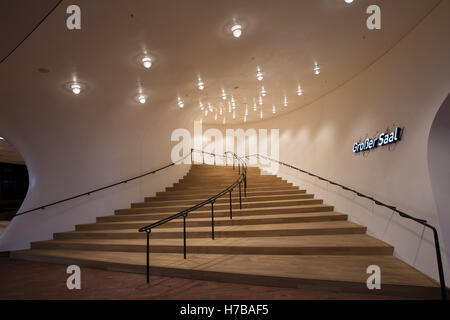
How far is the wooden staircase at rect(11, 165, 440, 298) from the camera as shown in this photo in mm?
3605

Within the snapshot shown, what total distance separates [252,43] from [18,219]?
6.79 m

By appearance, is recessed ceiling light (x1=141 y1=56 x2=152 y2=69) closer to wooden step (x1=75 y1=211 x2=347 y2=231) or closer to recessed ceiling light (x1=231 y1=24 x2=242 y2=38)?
recessed ceiling light (x1=231 y1=24 x2=242 y2=38)

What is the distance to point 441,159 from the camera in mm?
3850

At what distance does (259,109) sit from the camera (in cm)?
1010

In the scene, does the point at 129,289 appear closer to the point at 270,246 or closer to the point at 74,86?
the point at 270,246

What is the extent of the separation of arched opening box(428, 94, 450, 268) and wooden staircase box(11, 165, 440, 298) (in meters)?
1.02

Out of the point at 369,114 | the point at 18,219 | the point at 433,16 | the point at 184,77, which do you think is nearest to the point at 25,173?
the point at 18,219

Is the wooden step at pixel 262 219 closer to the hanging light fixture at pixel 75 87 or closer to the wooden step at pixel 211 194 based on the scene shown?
the wooden step at pixel 211 194

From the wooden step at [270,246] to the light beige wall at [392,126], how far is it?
1.64 feet

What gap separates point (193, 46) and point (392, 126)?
394 centimetres

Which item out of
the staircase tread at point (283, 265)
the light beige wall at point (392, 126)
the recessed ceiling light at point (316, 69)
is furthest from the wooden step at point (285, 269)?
the recessed ceiling light at point (316, 69)

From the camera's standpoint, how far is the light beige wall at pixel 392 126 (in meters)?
3.81

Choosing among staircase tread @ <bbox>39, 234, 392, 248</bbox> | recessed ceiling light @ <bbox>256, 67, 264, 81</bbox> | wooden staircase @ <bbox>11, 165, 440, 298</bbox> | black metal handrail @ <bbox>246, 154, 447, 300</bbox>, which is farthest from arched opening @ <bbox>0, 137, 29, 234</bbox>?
recessed ceiling light @ <bbox>256, 67, 264, 81</bbox>

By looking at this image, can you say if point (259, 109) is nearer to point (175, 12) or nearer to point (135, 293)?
point (175, 12)
